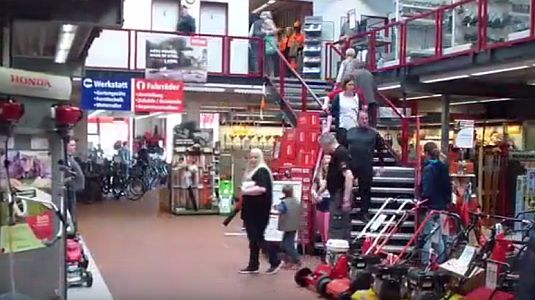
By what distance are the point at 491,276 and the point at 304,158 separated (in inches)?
210

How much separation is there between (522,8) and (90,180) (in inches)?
511

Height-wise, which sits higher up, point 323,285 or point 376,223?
point 376,223

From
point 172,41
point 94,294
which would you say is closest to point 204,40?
point 172,41

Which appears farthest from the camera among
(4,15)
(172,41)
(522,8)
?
(172,41)

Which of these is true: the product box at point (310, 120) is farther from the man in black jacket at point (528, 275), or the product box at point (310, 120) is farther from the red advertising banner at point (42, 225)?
the man in black jacket at point (528, 275)

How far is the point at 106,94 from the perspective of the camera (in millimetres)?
15312

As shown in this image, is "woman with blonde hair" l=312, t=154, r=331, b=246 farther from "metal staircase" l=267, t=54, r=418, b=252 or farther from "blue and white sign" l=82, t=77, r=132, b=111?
"blue and white sign" l=82, t=77, r=132, b=111

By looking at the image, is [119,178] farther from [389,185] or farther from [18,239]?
[18,239]

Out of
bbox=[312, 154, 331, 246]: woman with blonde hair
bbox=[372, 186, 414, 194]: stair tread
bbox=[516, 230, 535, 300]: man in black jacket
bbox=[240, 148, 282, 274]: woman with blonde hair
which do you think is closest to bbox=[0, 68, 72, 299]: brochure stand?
bbox=[240, 148, 282, 274]: woman with blonde hair

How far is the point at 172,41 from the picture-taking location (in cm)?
1675

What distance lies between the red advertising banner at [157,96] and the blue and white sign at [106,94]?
18 cm

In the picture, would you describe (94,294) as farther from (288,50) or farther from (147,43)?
(288,50)

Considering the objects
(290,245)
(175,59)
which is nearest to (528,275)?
(290,245)

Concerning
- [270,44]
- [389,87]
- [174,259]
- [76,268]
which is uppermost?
[270,44]
